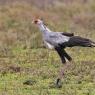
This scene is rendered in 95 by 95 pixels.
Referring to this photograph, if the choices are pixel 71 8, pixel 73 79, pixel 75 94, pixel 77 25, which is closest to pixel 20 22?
pixel 77 25

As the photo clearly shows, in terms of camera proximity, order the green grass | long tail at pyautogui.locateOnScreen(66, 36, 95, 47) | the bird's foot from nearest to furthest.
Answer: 1. long tail at pyautogui.locateOnScreen(66, 36, 95, 47)
2. the green grass
3. the bird's foot

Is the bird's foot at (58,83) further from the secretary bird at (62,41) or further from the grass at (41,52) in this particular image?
the grass at (41,52)

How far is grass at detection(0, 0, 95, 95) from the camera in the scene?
1127cm

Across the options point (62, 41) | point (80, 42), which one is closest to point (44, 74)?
point (62, 41)

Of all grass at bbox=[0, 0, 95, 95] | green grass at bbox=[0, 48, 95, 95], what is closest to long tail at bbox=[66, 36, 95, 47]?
green grass at bbox=[0, 48, 95, 95]

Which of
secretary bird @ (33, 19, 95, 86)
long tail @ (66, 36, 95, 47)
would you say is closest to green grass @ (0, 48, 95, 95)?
A: secretary bird @ (33, 19, 95, 86)

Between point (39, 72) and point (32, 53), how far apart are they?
2.83 metres

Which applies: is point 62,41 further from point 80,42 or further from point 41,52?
point 41,52

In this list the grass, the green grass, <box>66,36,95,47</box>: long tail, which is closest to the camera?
<box>66,36,95,47</box>: long tail

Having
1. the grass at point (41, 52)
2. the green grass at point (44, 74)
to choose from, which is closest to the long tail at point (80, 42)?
the green grass at point (44, 74)

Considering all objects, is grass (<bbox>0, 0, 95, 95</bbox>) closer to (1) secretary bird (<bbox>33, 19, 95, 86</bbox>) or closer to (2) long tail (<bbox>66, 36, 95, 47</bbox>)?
(1) secretary bird (<bbox>33, 19, 95, 86</bbox>)

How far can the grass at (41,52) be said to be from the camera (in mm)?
11273

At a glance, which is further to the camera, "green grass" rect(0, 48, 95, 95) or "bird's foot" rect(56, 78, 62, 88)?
"bird's foot" rect(56, 78, 62, 88)

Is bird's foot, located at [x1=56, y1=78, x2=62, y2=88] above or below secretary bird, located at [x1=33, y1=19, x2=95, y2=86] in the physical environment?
below
